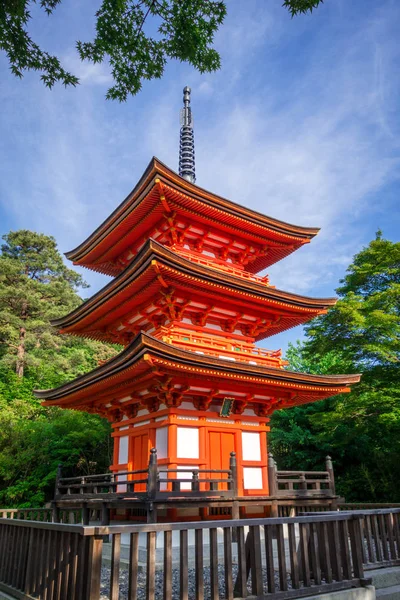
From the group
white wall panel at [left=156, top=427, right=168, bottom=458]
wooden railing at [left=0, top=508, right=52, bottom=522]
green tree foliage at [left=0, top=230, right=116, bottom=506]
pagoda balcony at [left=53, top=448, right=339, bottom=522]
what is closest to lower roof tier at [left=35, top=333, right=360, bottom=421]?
white wall panel at [left=156, top=427, right=168, bottom=458]

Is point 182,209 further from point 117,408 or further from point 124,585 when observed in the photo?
point 124,585

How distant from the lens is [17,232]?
41.6 meters

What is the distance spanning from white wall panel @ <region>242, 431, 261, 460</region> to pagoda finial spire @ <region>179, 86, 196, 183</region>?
1180cm

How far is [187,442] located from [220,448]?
1.24m

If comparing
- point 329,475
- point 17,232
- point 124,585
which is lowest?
point 124,585

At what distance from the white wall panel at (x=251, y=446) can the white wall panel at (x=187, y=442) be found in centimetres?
190

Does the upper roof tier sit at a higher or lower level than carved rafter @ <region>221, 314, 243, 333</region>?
higher

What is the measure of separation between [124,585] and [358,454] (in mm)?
19081

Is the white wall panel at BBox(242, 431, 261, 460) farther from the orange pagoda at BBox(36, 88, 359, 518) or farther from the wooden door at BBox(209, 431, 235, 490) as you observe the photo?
the wooden door at BBox(209, 431, 235, 490)

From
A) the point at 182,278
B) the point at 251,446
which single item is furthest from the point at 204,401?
the point at 182,278

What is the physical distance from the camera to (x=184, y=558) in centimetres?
497

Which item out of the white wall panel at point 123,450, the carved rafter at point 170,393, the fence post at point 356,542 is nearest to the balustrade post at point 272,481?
the carved rafter at point 170,393

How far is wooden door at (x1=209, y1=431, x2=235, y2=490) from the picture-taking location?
13562 mm

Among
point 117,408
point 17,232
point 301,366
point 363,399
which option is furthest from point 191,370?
point 17,232
